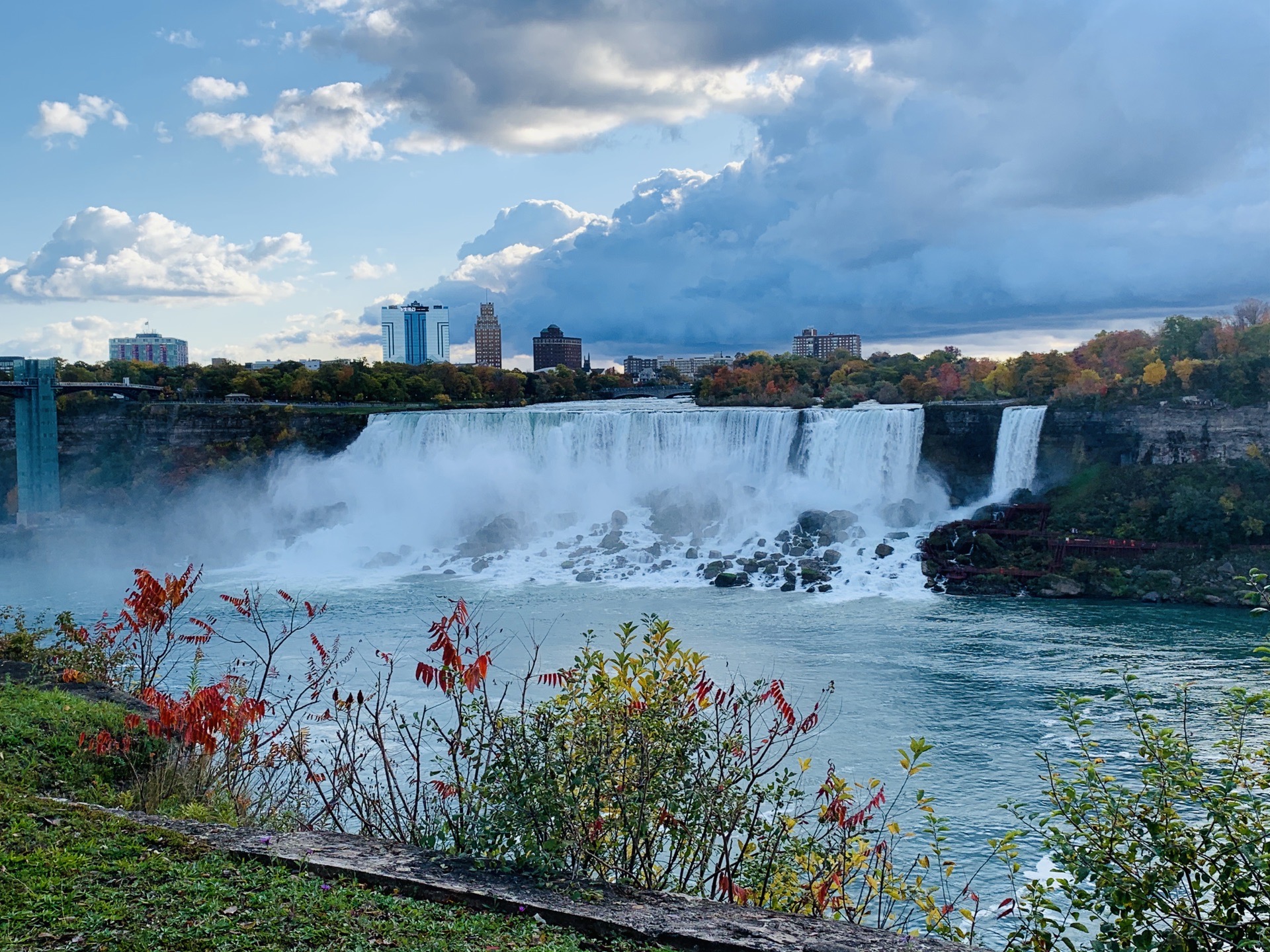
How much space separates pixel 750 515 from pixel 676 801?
74.6 feet

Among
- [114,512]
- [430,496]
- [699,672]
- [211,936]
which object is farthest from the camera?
[114,512]

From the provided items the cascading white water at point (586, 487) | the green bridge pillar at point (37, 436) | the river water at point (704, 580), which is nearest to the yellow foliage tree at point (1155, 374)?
the river water at point (704, 580)

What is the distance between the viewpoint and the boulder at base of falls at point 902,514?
25844 mm

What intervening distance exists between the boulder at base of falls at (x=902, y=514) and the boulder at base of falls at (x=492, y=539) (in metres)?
9.80

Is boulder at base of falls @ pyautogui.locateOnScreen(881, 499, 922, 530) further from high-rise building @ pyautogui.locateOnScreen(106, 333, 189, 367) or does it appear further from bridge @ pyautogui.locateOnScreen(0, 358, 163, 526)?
high-rise building @ pyautogui.locateOnScreen(106, 333, 189, 367)

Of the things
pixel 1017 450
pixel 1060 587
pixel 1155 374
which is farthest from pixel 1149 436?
pixel 1060 587

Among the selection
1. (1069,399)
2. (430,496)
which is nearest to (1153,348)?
(1069,399)

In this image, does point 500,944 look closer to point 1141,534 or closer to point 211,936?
point 211,936

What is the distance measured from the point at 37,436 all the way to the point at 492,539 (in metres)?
17.2

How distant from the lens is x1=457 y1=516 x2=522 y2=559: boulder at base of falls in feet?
83.9

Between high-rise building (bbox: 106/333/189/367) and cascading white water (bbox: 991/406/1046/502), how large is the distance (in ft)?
245

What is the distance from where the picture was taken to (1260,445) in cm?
2441

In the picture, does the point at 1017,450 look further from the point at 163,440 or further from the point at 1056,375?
the point at 163,440

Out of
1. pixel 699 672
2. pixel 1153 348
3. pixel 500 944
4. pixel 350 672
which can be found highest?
pixel 1153 348
